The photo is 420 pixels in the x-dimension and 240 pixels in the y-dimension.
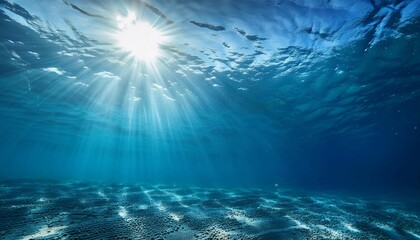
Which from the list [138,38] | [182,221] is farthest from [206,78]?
[182,221]

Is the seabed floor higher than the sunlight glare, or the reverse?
the sunlight glare

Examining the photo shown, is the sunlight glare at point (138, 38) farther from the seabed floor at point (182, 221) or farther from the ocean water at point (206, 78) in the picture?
the seabed floor at point (182, 221)

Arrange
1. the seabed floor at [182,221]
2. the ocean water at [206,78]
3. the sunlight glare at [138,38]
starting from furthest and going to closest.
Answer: the sunlight glare at [138,38] < the ocean water at [206,78] < the seabed floor at [182,221]

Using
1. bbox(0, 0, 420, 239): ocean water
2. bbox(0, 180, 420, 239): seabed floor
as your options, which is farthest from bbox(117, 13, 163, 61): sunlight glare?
bbox(0, 180, 420, 239): seabed floor

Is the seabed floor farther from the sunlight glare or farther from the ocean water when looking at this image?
the sunlight glare

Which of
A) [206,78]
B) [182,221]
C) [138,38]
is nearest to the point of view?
[182,221]

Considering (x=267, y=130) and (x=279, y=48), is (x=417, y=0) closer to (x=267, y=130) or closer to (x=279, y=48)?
(x=279, y=48)

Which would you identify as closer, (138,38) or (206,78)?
(138,38)

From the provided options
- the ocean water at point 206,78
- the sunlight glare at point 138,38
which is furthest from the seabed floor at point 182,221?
the sunlight glare at point 138,38

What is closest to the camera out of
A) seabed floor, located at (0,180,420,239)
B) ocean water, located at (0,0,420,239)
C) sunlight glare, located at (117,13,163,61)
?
seabed floor, located at (0,180,420,239)

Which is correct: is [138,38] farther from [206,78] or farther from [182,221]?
[182,221]

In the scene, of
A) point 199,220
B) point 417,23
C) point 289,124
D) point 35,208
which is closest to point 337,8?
point 417,23

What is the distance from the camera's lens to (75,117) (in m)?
32.3

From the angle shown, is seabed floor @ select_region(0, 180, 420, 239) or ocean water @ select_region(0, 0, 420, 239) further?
ocean water @ select_region(0, 0, 420, 239)
